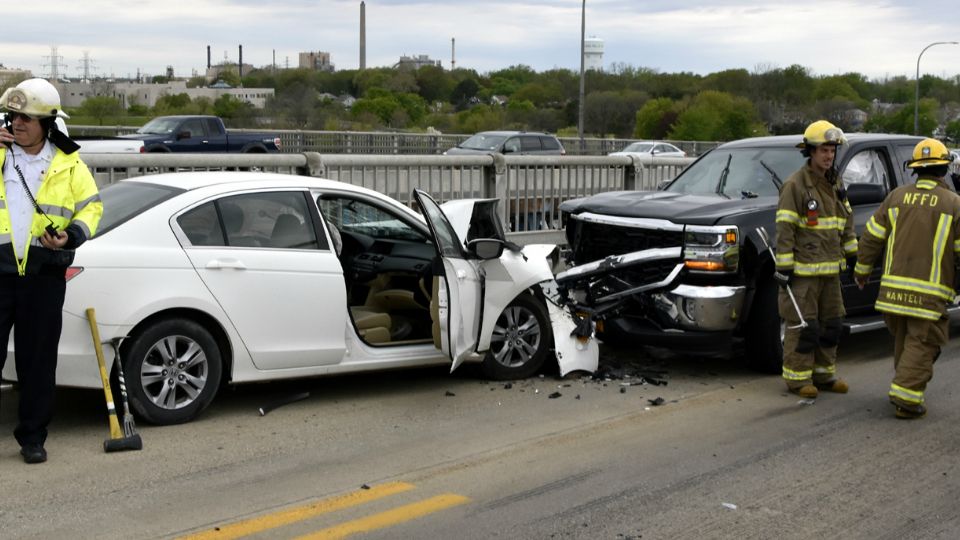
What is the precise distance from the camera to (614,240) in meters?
9.08

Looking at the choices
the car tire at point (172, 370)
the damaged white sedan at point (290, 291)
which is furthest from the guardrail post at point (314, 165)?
the car tire at point (172, 370)

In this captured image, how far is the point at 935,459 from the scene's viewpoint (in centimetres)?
667

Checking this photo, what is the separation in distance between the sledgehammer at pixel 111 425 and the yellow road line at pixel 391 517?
1671 mm

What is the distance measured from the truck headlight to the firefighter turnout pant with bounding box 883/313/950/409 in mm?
1306

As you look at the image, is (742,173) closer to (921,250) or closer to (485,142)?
(921,250)

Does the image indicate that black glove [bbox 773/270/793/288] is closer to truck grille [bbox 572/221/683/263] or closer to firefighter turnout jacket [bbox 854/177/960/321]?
firefighter turnout jacket [bbox 854/177/960/321]

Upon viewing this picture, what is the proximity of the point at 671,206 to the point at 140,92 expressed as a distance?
103901 millimetres

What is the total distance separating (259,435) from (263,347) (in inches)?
22.6

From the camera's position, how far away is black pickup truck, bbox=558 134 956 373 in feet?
27.7

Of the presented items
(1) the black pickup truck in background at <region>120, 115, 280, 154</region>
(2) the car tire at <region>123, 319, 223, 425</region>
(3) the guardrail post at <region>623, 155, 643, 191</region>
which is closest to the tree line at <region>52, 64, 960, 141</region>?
(1) the black pickup truck in background at <region>120, 115, 280, 154</region>

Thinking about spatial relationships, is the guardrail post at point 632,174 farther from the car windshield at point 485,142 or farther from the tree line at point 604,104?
the tree line at point 604,104

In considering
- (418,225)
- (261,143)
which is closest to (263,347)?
(418,225)

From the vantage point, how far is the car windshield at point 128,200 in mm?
6801

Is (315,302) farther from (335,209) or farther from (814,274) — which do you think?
(814,274)
